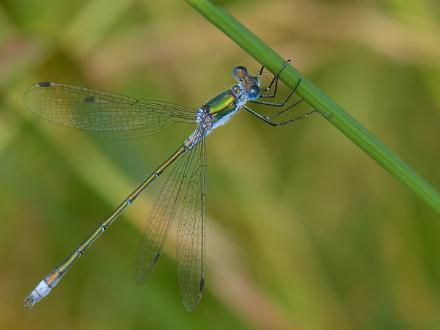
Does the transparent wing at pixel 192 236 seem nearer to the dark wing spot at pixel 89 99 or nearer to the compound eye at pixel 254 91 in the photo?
the compound eye at pixel 254 91

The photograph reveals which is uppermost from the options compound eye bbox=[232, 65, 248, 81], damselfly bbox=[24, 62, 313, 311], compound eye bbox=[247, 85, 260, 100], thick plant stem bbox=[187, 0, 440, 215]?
compound eye bbox=[232, 65, 248, 81]

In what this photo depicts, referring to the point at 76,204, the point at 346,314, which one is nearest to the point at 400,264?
the point at 346,314

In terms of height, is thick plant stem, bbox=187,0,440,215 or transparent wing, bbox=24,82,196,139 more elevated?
transparent wing, bbox=24,82,196,139

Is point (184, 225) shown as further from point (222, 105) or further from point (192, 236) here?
point (222, 105)

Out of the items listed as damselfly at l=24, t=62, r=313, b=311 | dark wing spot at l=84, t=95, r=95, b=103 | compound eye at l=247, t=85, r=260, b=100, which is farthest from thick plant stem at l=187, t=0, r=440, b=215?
dark wing spot at l=84, t=95, r=95, b=103

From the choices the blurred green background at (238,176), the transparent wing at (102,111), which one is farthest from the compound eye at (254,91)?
the blurred green background at (238,176)

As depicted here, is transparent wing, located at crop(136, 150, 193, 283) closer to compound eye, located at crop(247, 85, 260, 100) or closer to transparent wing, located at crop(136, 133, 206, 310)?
transparent wing, located at crop(136, 133, 206, 310)
